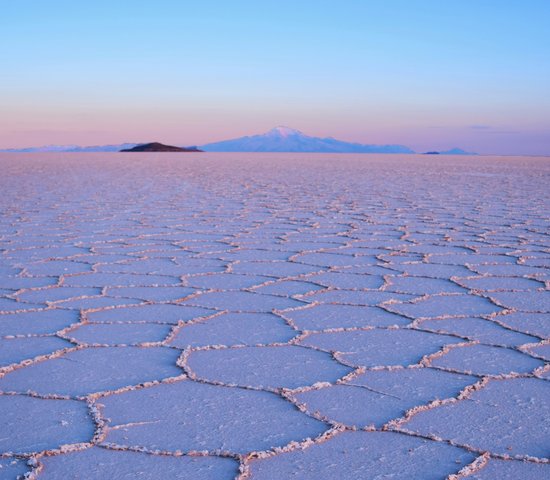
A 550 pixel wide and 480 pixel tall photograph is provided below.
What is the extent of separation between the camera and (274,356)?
1747 mm

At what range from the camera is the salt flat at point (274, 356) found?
121 centimetres

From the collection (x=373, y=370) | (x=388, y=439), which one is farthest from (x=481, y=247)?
(x=388, y=439)

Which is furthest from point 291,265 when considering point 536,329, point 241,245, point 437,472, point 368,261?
point 437,472

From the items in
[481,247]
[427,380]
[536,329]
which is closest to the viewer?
[427,380]

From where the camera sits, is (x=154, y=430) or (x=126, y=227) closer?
(x=154, y=430)

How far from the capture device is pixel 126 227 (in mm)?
4191

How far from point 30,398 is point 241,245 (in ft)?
6.89

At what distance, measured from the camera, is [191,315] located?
6.98 feet

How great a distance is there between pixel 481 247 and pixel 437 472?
247 cm

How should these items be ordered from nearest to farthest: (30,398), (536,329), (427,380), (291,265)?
(30,398) < (427,380) < (536,329) < (291,265)

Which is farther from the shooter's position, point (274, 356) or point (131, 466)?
point (274, 356)

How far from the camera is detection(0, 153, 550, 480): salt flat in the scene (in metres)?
1.21

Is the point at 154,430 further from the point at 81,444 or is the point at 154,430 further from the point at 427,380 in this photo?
the point at 427,380

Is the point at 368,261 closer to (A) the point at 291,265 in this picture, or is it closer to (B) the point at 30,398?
(A) the point at 291,265
